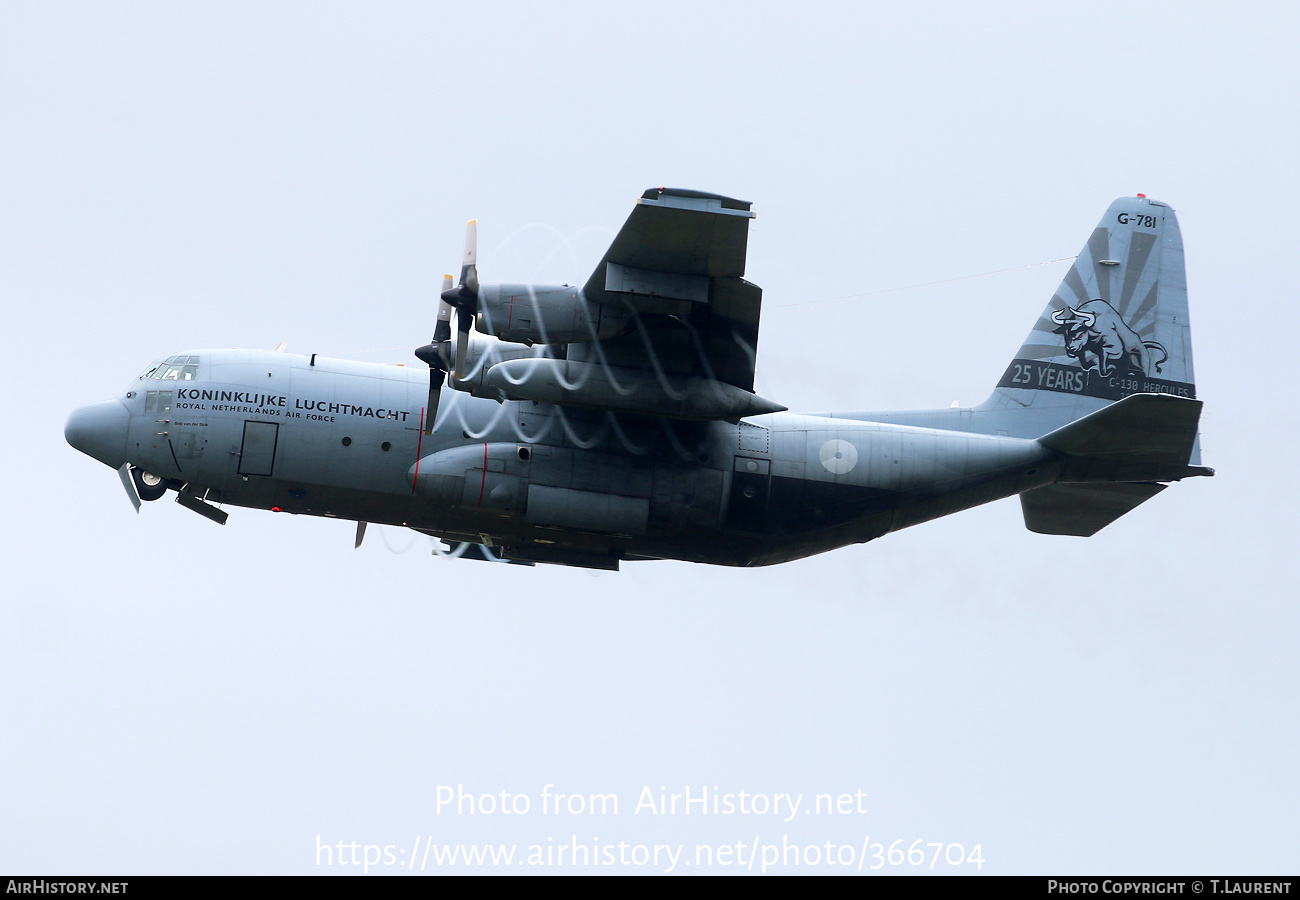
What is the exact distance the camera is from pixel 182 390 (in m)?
19.2

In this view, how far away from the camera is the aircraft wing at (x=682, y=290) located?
53.3ft

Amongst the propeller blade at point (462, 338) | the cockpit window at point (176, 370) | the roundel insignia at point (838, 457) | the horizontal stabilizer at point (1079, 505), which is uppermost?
the propeller blade at point (462, 338)

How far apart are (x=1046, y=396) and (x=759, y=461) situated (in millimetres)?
5311

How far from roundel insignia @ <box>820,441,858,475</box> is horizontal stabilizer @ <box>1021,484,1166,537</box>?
3360 mm

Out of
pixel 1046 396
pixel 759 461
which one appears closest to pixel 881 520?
pixel 759 461

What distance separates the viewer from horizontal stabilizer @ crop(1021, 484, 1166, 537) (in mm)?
21281

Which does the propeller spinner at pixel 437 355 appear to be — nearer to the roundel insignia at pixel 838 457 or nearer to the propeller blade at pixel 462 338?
the propeller blade at pixel 462 338

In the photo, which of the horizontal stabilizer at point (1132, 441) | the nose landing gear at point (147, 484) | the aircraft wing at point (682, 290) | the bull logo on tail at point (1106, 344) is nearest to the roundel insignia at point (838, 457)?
the aircraft wing at point (682, 290)

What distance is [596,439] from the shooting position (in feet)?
63.2

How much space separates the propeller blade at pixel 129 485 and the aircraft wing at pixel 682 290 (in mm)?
6636

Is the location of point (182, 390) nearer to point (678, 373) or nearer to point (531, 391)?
point (531, 391)

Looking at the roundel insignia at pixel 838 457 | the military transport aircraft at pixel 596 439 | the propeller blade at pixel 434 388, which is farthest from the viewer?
the roundel insignia at pixel 838 457

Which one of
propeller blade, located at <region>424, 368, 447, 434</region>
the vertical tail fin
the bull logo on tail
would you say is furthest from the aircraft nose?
the bull logo on tail

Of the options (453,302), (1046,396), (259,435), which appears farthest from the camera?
(1046,396)
